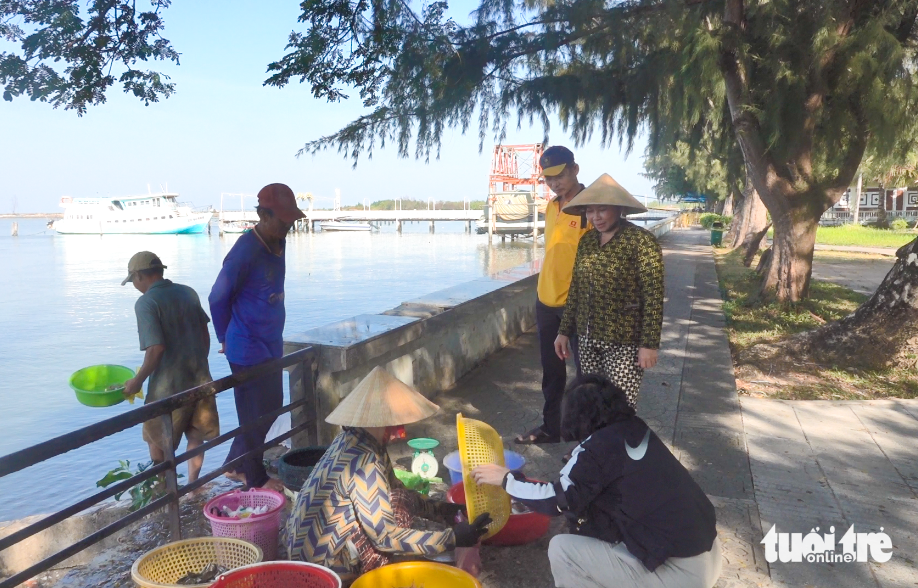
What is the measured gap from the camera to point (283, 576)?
2.70 m

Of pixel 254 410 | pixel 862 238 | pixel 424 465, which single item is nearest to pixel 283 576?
pixel 254 410

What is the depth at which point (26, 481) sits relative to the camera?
8.38 m

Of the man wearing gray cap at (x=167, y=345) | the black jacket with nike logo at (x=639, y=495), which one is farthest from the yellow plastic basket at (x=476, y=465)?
the man wearing gray cap at (x=167, y=345)

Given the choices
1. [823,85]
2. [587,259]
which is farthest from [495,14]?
[823,85]

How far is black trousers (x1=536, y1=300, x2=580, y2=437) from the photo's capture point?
15.9ft

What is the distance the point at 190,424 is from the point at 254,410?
696 millimetres

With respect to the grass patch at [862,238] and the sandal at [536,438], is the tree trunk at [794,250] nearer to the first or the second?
the sandal at [536,438]

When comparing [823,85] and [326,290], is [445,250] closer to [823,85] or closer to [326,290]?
[326,290]

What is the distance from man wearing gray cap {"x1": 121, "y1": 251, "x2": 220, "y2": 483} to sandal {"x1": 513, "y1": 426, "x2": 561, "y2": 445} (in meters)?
2.14

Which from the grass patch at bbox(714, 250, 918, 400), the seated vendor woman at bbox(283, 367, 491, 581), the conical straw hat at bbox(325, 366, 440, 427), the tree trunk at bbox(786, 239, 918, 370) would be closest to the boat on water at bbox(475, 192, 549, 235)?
the grass patch at bbox(714, 250, 918, 400)

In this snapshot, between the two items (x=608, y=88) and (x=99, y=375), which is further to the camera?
(x=608, y=88)

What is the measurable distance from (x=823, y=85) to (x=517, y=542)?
7472mm

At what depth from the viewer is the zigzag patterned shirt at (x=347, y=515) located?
9.39ft

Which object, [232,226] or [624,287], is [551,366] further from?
[232,226]
